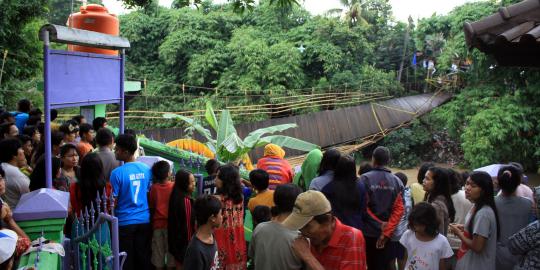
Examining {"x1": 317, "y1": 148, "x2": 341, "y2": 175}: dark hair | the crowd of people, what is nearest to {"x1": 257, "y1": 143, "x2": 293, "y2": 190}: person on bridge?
the crowd of people

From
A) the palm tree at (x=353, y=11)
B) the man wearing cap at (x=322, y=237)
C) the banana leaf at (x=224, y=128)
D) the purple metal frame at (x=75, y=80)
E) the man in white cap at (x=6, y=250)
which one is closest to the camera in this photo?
the man in white cap at (x=6, y=250)

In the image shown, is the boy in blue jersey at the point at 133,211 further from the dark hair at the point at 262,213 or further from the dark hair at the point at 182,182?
the dark hair at the point at 262,213

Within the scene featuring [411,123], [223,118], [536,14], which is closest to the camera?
[536,14]

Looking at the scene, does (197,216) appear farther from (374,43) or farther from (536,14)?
(374,43)

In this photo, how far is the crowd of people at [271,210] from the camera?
2918mm

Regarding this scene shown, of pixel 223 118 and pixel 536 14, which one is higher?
pixel 536 14

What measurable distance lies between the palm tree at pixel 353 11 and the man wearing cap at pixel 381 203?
1900 centimetres

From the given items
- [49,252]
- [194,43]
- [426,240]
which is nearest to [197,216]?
[49,252]

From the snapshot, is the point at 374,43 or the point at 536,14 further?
the point at 374,43

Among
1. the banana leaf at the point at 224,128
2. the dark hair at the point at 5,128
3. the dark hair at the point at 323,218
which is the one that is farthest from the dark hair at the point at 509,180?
the banana leaf at the point at 224,128

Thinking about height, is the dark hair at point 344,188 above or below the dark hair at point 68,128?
below

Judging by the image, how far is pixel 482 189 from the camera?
3.46 metres

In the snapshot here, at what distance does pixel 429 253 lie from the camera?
10.8 ft

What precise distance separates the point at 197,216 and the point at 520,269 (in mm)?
1790
